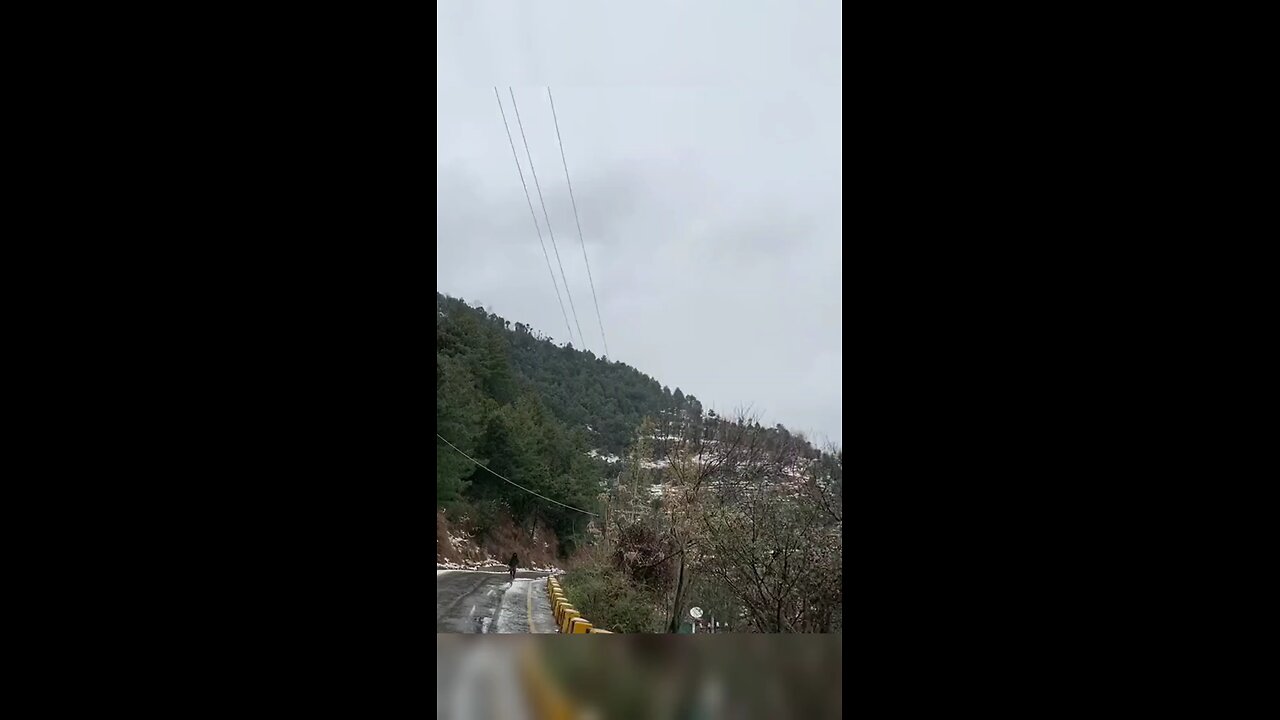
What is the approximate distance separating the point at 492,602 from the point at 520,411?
180cm

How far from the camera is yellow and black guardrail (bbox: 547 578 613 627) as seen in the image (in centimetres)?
781

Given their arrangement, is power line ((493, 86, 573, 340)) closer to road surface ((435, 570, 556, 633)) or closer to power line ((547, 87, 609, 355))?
power line ((547, 87, 609, 355))

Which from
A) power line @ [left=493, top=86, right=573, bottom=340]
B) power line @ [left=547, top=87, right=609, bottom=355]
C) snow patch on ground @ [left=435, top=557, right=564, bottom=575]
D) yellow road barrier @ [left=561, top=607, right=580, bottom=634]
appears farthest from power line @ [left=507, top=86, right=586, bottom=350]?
yellow road barrier @ [left=561, top=607, right=580, bottom=634]

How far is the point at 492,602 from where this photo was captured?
31.2 feet

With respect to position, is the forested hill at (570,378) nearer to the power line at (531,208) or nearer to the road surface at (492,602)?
the power line at (531,208)

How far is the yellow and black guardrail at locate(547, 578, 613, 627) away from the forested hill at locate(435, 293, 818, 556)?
509 mm

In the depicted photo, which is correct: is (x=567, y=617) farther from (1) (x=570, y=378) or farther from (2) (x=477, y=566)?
(1) (x=570, y=378)

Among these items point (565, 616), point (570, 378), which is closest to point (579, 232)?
point (570, 378)

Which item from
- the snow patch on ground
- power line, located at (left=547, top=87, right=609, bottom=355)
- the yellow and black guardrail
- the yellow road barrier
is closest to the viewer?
the yellow and black guardrail
